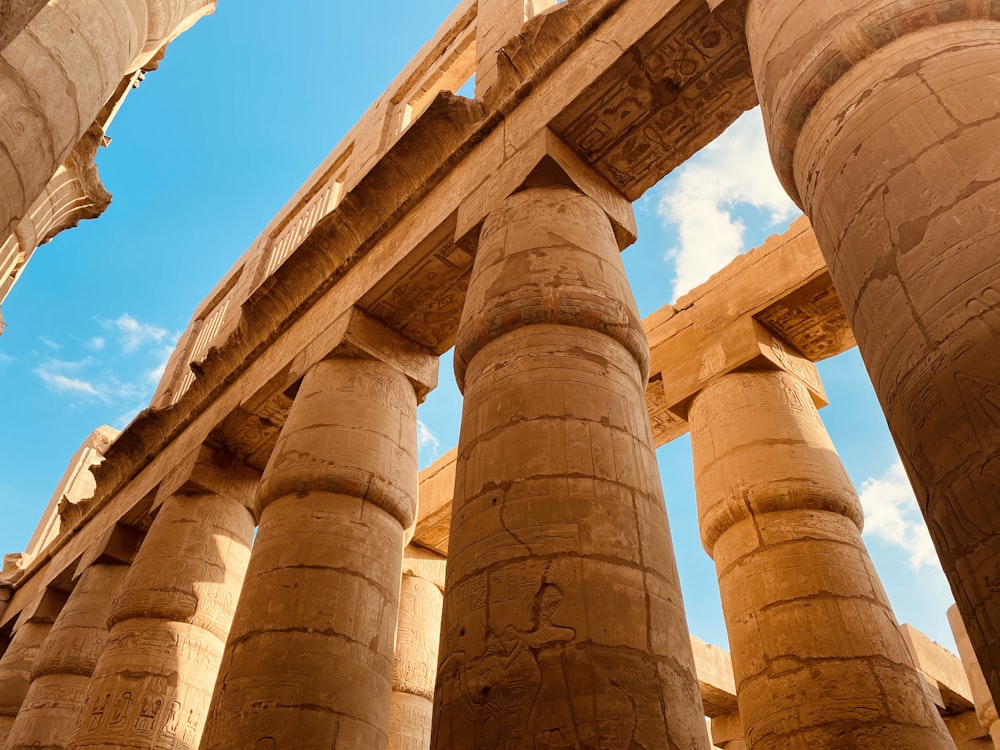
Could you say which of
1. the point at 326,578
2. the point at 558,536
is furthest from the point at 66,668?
the point at 558,536

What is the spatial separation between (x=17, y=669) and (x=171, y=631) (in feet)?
17.0

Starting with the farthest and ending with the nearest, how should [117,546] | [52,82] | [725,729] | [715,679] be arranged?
1. [725,729]
2. [715,679]
3. [117,546]
4. [52,82]

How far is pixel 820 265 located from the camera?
746 cm

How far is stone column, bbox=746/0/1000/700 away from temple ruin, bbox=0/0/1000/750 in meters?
0.01

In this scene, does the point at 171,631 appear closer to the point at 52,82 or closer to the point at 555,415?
the point at 52,82

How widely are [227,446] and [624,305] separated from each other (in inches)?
239

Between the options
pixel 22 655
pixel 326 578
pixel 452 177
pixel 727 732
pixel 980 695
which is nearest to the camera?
pixel 326 578

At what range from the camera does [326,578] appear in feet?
17.9

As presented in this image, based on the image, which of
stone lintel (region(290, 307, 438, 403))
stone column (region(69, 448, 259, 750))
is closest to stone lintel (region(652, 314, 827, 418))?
stone lintel (region(290, 307, 438, 403))

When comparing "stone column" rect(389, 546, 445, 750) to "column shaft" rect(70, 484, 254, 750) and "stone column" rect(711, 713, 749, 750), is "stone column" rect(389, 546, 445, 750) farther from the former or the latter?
"stone column" rect(711, 713, 749, 750)

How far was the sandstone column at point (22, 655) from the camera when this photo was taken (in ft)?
33.6

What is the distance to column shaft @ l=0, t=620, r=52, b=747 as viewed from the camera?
1017 centimetres

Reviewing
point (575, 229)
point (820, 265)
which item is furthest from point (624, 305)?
point (820, 265)

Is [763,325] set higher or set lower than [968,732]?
higher
